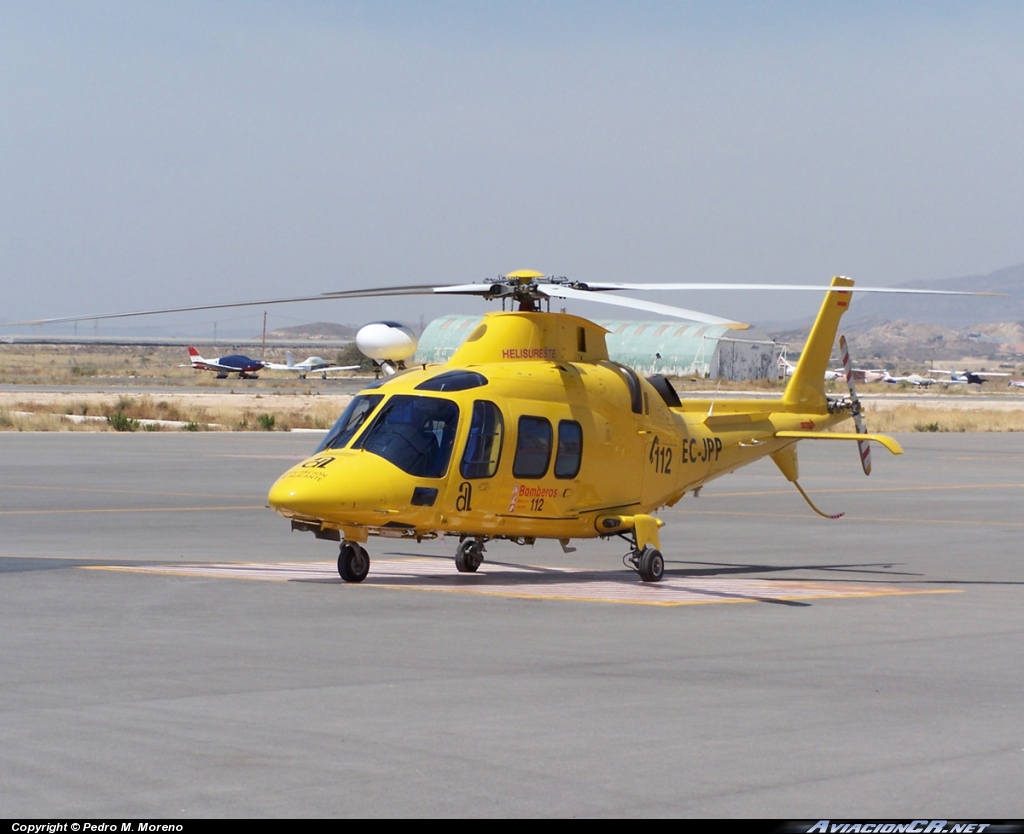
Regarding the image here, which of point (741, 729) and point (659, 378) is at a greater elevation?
point (659, 378)

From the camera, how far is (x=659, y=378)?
61.8 ft

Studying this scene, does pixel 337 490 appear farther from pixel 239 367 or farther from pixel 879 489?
pixel 239 367

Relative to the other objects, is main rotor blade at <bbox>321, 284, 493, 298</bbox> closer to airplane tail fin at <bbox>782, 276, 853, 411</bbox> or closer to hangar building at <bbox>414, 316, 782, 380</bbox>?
airplane tail fin at <bbox>782, 276, 853, 411</bbox>

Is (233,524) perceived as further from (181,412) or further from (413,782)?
(181,412)

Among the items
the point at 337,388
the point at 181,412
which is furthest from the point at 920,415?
the point at 337,388

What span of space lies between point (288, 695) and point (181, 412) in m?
57.7

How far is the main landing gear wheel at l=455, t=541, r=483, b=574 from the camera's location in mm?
17172

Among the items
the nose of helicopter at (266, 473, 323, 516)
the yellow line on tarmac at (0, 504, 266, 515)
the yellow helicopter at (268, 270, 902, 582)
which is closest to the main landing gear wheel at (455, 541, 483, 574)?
the yellow helicopter at (268, 270, 902, 582)

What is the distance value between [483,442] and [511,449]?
408 millimetres

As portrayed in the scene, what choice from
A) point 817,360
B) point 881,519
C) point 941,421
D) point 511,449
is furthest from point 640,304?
point 941,421

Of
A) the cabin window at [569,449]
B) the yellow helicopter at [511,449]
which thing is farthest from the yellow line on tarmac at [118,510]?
the cabin window at [569,449]

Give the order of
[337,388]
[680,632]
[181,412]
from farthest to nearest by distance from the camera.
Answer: [337,388] → [181,412] → [680,632]

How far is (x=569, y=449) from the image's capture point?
16.7 metres

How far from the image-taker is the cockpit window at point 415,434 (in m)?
15.3
